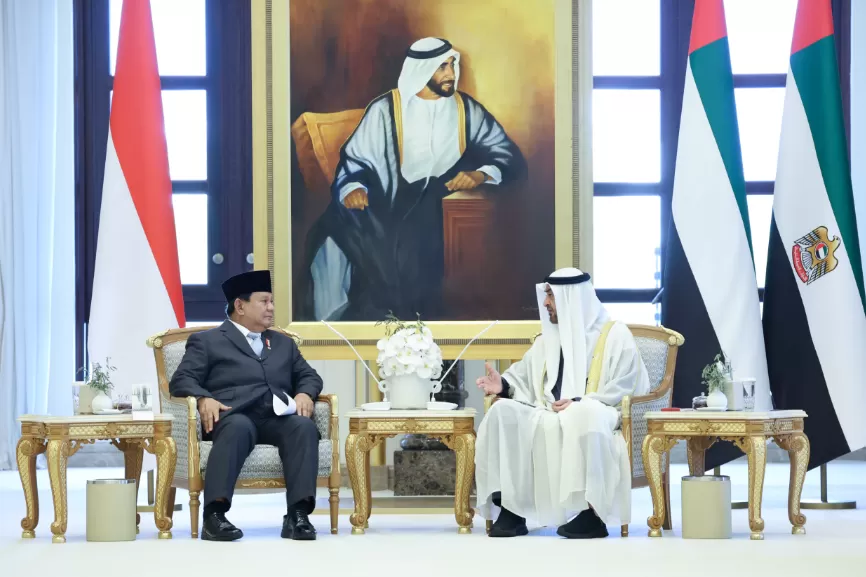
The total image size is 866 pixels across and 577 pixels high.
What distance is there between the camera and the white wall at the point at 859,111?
904 cm

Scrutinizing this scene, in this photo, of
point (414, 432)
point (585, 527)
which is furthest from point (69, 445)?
point (585, 527)

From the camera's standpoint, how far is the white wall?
904 cm

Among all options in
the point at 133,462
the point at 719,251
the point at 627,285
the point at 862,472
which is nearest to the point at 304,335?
the point at 133,462

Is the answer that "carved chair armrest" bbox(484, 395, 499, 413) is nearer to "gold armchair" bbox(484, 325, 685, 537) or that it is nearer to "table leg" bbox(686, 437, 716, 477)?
"gold armchair" bbox(484, 325, 685, 537)

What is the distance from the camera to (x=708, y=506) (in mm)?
4973

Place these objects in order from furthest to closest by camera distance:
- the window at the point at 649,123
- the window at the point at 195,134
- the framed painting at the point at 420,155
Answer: the window at the point at 649,123, the window at the point at 195,134, the framed painting at the point at 420,155

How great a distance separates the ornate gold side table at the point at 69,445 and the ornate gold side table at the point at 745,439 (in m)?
1.97

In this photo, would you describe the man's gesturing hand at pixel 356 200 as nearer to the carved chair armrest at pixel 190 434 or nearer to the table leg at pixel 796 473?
the carved chair armrest at pixel 190 434

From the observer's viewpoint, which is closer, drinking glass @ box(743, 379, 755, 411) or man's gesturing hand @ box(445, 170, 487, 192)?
drinking glass @ box(743, 379, 755, 411)

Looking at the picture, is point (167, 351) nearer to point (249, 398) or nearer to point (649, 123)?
point (249, 398)

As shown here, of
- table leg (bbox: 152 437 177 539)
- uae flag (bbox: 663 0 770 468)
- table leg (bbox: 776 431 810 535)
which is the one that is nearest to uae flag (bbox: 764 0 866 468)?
uae flag (bbox: 663 0 770 468)

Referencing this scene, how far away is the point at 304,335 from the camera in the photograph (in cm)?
659

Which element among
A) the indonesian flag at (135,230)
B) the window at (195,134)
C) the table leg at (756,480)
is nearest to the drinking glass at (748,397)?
the table leg at (756,480)

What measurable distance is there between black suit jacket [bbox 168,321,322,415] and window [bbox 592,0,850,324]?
4.23 metres
